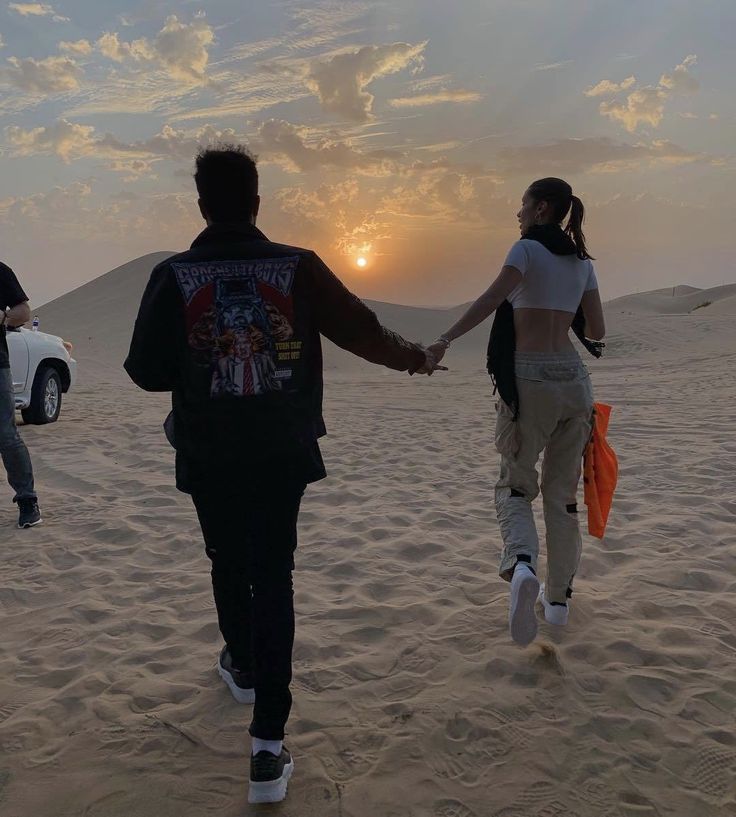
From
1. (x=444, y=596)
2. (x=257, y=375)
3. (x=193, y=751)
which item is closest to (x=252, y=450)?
(x=257, y=375)

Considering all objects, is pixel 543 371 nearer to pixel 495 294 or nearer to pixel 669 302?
pixel 495 294

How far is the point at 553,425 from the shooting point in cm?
348

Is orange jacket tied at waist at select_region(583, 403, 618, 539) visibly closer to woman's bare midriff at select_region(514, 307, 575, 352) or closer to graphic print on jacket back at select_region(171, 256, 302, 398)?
woman's bare midriff at select_region(514, 307, 575, 352)

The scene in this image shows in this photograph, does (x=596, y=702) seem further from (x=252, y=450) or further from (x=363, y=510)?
(x=363, y=510)

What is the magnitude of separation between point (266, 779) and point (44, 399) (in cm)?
909

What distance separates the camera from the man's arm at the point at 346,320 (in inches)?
93.5

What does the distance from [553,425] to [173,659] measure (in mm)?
2186

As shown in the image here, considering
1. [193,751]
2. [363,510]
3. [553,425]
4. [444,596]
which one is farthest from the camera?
[363,510]

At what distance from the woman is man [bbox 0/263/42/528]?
127 inches

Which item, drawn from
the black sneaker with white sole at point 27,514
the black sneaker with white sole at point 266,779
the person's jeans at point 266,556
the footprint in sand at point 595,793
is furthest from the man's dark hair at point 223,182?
the black sneaker with white sole at point 27,514

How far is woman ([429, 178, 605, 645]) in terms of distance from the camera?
3.36 metres

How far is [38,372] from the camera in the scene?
10.3 metres

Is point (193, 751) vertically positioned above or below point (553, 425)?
below

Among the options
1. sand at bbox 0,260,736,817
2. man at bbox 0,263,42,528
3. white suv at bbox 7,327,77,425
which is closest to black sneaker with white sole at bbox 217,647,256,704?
sand at bbox 0,260,736,817
